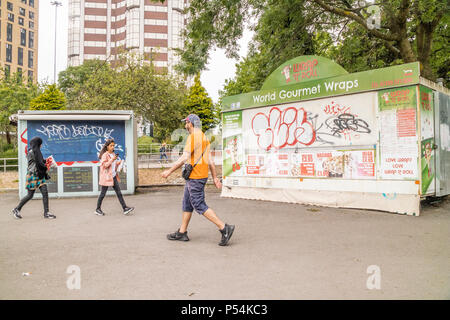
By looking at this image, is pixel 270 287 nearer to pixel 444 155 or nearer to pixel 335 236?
pixel 335 236

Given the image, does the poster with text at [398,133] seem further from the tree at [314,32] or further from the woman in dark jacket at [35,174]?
the woman in dark jacket at [35,174]

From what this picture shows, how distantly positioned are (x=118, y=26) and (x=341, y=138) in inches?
3059

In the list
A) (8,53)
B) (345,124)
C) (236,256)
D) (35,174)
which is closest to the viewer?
(236,256)

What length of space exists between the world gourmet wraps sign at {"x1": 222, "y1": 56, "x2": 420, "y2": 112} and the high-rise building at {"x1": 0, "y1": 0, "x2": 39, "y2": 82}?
79178 millimetres

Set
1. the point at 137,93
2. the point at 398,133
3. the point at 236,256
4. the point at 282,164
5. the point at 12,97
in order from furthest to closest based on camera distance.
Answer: the point at 12,97
the point at 137,93
the point at 282,164
the point at 398,133
the point at 236,256

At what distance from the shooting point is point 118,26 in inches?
3004

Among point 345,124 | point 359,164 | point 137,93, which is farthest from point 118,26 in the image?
point 359,164

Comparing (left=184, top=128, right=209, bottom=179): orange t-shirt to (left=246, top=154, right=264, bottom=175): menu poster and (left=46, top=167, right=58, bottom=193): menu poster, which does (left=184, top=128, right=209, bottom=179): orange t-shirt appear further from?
(left=46, top=167, right=58, bottom=193): menu poster

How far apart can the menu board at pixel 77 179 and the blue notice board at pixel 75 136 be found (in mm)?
310

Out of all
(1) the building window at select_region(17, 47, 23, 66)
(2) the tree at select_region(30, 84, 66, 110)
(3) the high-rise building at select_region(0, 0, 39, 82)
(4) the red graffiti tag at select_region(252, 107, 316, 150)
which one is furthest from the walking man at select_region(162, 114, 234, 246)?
(1) the building window at select_region(17, 47, 23, 66)

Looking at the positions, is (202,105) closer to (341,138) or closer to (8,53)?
(341,138)

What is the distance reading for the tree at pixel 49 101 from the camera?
28.0m

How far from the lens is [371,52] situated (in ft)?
45.4

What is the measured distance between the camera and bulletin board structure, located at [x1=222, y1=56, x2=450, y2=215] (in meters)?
7.14
